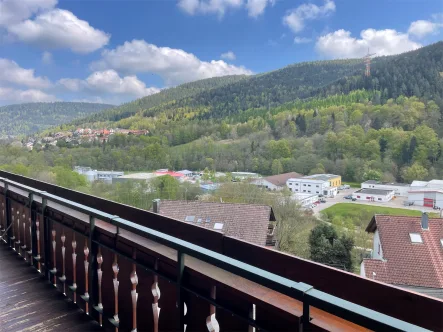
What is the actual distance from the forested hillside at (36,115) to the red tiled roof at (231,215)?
82.4 ft

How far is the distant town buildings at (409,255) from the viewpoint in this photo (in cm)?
755

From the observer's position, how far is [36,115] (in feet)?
141

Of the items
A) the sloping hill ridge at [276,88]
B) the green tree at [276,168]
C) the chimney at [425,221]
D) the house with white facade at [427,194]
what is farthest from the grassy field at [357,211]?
the sloping hill ridge at [276,88]

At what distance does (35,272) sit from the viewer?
2.40m

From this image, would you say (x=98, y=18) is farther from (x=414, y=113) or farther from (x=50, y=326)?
(x=414, y=113)

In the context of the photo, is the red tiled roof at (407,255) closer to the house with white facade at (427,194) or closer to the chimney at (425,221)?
the chimney at (425,221)

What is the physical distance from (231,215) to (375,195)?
2124cm

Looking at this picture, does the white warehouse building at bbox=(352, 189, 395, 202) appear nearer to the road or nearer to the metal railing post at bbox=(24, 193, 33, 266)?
the road

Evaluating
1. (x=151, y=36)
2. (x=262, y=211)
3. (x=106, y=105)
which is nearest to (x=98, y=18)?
(x=262, y=211)

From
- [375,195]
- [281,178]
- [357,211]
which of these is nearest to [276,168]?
[281,178]

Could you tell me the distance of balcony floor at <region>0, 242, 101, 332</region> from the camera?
171 centimetres

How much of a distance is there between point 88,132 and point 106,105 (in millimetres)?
21644

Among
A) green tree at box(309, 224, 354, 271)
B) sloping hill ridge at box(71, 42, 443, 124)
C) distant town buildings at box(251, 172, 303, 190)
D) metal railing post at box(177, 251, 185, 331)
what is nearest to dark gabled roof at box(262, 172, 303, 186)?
distant town buildings at box(251, 172, 303, 190)

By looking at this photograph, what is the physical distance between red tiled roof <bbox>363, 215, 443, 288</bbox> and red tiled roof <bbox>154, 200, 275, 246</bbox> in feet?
9.44
